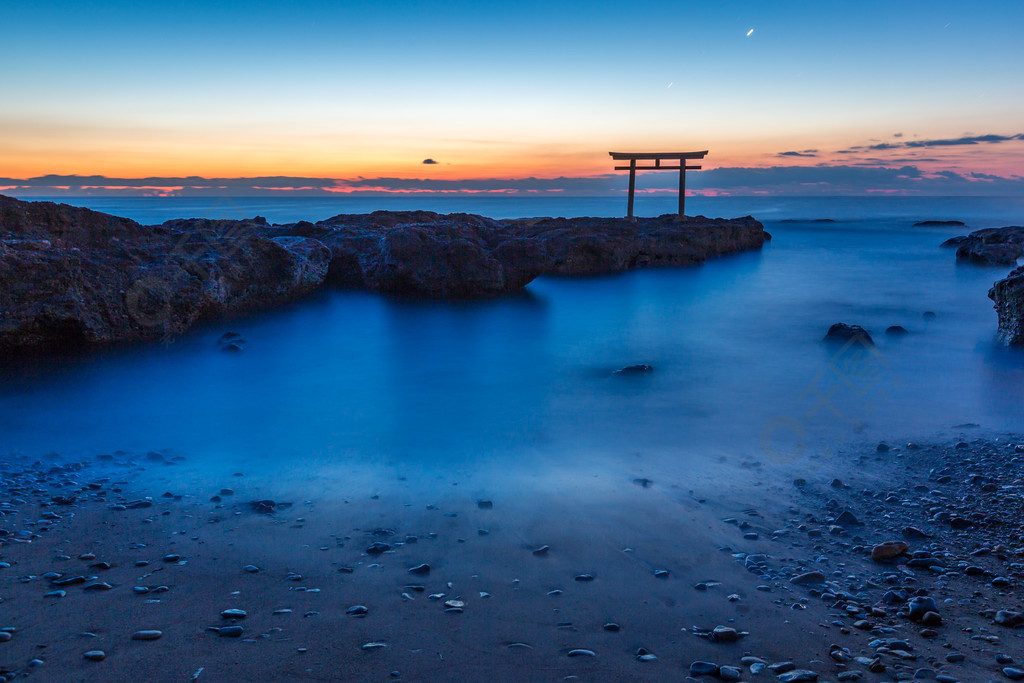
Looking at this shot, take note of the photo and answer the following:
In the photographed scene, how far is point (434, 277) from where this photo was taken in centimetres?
1036

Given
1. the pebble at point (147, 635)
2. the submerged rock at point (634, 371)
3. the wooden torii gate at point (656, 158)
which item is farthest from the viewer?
the wooden torii gate at point (656, 158)

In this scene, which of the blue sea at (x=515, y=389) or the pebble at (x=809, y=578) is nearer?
the pebble at (x=809, y=578)

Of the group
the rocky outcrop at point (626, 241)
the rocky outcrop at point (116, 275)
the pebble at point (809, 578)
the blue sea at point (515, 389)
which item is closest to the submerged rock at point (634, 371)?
the blue sea at point (515, 389)

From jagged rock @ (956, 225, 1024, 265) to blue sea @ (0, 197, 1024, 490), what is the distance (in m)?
7.11

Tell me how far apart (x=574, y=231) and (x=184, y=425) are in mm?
10719

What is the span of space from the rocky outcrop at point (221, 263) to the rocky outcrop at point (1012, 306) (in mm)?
6530

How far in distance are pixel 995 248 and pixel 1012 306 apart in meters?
11.8

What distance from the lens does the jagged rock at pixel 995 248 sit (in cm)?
1619

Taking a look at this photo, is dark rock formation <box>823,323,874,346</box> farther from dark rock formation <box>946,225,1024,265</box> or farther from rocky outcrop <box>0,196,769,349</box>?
dark rock formation <box>946,225,1024,265</box>

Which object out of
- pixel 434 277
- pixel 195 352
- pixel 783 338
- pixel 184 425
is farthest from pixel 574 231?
pixel 184 425

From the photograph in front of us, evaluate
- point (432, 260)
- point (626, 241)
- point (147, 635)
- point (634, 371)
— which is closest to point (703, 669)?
point (147, 635)

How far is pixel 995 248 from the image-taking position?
53.5ft

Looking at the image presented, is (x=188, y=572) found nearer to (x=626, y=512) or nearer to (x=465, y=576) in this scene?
(x=465, y=576)

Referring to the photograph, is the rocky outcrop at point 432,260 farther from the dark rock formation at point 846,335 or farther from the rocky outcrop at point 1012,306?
the rocky outcrop at point 1012,306
